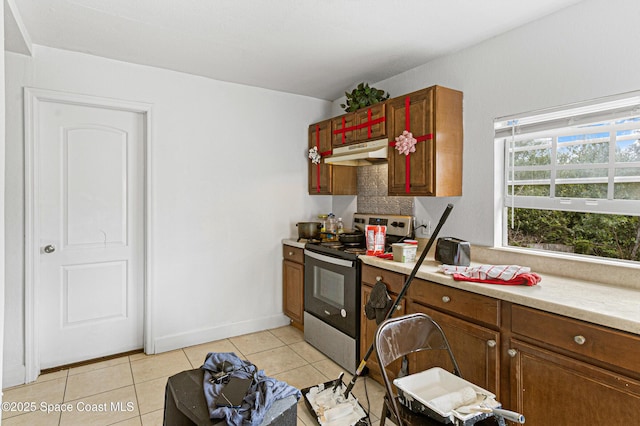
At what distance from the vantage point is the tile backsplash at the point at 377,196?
3132 millimetres

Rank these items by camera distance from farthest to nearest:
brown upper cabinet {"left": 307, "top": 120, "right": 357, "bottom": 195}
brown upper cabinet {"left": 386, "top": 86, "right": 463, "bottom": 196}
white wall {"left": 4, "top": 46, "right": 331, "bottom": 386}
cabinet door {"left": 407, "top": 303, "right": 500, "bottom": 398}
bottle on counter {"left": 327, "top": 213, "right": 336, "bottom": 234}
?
bottle on counter {"left": 327, "top": 213, "right": 336, "bottom": 234} < brown upper cabinet {"left": 307, "top": 120, "right": 357, "bottom": 195} < white wall {"left": 4, "top": 46, "right": 331, "bottom": 386} < brown upper cabinet {"left": 386, "top": 86, "right": 463, "bottom": 196} < cabinet door {"left": 407, "top": 303, "right": 500, "bottom": 398}

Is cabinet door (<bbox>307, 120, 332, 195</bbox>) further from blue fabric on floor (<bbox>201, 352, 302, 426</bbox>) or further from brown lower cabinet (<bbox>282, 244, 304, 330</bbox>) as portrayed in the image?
blue fabric on floor (<bbox>201, 352, 302, 426</bbox>)

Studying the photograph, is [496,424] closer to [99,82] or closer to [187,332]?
[187,332]

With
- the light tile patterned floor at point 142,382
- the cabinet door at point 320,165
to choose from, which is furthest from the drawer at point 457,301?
the cabinet door at point 320,165

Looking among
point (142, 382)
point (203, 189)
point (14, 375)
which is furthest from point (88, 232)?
point (142, 382)

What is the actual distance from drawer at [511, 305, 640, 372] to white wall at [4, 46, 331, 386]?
2.45 meters

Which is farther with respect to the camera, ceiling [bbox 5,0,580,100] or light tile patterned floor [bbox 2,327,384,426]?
light tile patterned floor [bbox 2,327,384,426]

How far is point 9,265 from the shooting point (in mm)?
2559

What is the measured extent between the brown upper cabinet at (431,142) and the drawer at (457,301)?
684 mm

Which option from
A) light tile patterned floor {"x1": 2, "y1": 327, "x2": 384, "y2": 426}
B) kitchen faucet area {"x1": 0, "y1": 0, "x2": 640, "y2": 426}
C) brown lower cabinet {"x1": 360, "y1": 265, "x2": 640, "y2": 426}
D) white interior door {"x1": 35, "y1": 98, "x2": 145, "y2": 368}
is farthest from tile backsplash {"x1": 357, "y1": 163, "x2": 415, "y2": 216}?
white interior door {"x1": 35, "y1": 98, "x2": 145, "y2": 368}

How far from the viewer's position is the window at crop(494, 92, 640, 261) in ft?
6.37

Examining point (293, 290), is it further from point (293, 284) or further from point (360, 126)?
point (360, 126)

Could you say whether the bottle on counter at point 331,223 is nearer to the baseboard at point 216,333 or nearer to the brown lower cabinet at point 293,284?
the brown lower cabinet at point 293,284

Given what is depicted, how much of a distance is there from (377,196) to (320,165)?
67 centimetres
